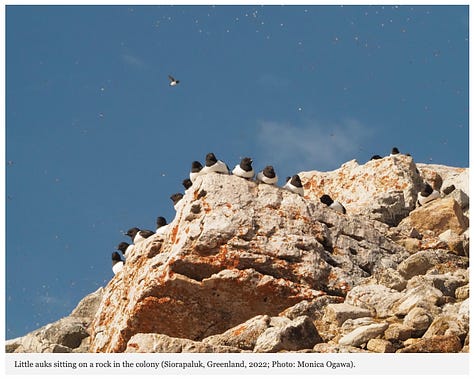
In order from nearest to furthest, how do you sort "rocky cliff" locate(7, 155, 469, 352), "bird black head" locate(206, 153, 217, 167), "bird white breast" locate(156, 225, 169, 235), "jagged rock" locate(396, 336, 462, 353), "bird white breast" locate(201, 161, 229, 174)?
"jagged rock" locate(396, 336, 462, 353)
"rocky cliff" locate(7, 155, 469, 352)
"bird white breast" locate(156, 225, 169, 235)
"bird white breast" locate(201, 161, 229, 174)
"bird black head" locate(206, 153, 217, 167)

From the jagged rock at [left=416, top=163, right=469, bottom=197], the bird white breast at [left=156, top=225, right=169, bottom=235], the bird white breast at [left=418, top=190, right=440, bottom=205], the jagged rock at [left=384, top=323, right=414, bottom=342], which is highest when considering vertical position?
the jagged rock at [left=416, top=163, right=469, bottom=197]

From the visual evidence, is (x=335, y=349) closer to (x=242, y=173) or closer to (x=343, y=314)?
(x=343, y=314)

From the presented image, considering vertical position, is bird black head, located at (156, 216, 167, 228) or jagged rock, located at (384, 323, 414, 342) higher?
bird black head, located at (156, 216, 167, 228)

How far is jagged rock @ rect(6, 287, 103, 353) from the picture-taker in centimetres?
2580

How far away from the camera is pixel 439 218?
29.3 metres

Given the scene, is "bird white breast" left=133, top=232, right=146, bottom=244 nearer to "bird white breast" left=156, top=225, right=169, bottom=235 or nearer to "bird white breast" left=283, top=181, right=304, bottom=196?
"bird white breast" left=156, top=225, right=169, bottom=235

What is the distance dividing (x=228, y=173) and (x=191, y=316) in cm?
507

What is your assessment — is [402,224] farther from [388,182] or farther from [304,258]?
[304,258]

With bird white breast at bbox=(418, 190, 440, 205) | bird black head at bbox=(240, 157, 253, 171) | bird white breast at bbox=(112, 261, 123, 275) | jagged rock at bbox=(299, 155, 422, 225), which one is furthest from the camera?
bird white breast at bbox=(418, 190, 440, 205)

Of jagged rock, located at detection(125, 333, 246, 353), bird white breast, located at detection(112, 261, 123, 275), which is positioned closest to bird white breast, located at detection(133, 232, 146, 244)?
bird white breast, located at detection(112, 261, 123, 275)

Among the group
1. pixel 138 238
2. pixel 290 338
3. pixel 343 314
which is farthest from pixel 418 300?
pixel 138 238

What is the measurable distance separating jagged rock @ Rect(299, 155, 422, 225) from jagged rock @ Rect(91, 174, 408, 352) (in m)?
5.91

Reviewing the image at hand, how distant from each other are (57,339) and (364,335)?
10.7 m

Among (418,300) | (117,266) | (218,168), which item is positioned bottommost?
(418,300)
